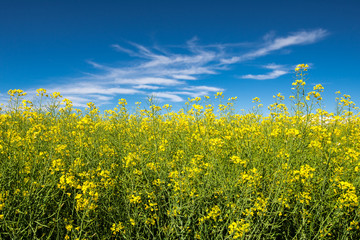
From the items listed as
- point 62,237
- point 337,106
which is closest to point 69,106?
point 62,237

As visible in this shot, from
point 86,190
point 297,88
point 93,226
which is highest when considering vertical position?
point 297,88

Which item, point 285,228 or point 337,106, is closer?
point 285,228

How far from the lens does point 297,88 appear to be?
3320 millimetres

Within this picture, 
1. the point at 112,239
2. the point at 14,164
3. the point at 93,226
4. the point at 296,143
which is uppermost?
the point at 296,143

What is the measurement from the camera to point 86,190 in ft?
7.66

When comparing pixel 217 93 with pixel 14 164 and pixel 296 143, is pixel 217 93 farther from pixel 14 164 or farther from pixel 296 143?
pixel 14 164

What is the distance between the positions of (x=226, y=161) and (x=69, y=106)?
401 centimetres

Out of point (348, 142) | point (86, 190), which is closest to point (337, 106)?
point (348, 142)

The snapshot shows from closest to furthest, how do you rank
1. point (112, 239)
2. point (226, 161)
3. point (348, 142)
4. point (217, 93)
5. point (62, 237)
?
point (62, 237)
point (112, 239)
point (226, 161)
point (348, 142)
point (217, 93)

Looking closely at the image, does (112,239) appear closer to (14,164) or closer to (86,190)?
(86,190)

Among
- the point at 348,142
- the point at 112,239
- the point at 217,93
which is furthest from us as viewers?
the point at 217,93

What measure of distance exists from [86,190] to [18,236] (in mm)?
814

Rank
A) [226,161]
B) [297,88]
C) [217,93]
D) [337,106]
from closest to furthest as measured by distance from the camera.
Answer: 1. [297,88]
2. [226,161]
3. [337,106]
4. [217,93]

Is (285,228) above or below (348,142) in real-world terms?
below
